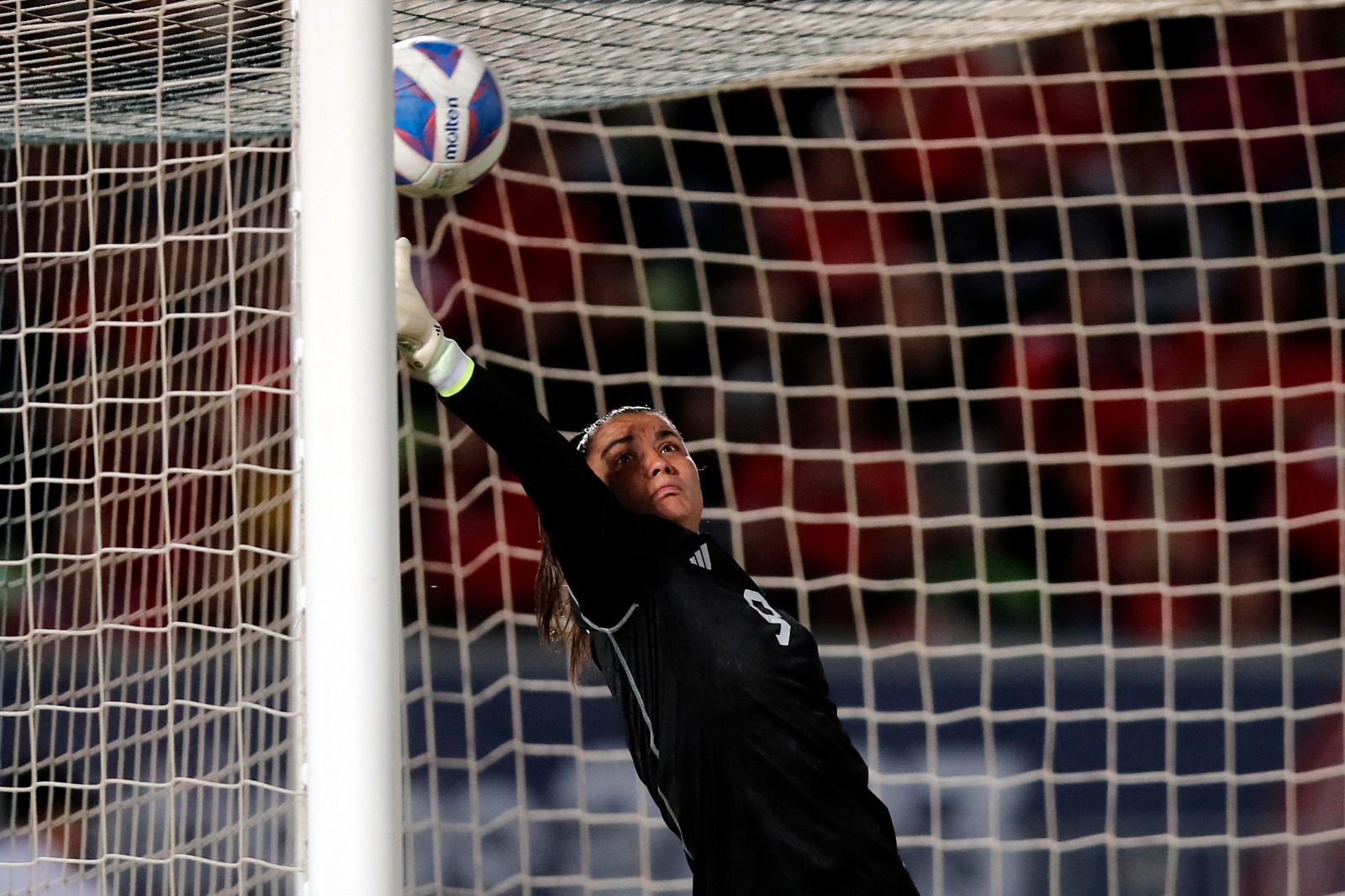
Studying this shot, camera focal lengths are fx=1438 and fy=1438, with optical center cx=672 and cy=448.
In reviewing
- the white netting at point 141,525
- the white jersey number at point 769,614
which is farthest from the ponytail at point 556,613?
the white netting at point 141,525

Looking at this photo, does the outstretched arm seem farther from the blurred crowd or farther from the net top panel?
the blurred crowd

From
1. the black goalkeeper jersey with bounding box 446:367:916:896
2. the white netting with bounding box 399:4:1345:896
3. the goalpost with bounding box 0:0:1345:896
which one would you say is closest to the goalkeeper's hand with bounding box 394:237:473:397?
the black goalkeeper jersey with bounding box 446:367:916:896

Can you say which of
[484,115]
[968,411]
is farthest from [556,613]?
[968,411]

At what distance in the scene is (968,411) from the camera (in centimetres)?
555

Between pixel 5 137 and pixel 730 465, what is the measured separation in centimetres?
306

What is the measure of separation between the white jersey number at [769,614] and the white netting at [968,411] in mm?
2132

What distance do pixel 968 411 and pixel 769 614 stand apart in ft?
11.6

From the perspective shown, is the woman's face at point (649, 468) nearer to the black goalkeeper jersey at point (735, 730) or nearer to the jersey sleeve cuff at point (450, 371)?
the black goalkeeper jersey at point (735, 730)

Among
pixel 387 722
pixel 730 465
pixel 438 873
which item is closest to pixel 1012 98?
pixel 730 465

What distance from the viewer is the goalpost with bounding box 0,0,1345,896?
12.6 ft

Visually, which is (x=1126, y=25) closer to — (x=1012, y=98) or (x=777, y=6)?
(x=1012, y=98)

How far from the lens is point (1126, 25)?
6.00 metres

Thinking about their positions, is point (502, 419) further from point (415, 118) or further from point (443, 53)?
point (443, 53)

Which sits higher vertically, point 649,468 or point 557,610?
point 649,468
